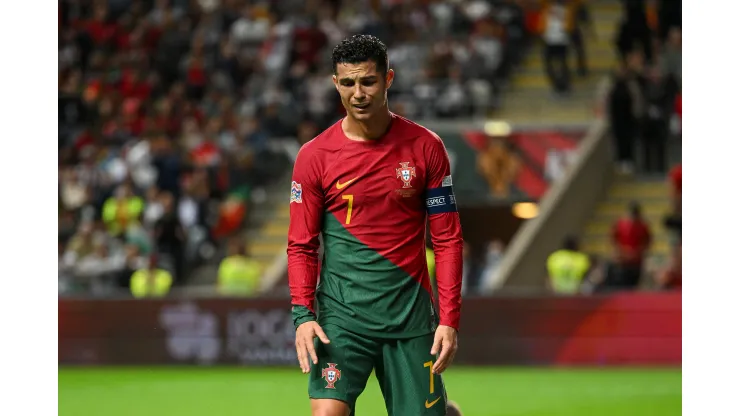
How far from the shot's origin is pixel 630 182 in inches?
852

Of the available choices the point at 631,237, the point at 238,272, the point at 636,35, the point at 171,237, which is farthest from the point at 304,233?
the point at 636,35

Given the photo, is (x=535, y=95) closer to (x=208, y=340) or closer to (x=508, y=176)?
(x=508, y=176)

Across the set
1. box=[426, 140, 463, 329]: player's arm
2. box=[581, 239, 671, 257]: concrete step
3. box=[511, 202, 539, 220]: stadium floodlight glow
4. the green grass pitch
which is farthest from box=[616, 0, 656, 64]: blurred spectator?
box=[426, 140, 463, 329]: player's arm

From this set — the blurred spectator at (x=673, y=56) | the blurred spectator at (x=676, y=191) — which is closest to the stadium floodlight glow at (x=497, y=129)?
the blurred spectator at (x=673, y=56)

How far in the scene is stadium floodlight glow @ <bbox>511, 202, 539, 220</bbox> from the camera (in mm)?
21234

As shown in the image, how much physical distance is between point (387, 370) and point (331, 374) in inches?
10.6

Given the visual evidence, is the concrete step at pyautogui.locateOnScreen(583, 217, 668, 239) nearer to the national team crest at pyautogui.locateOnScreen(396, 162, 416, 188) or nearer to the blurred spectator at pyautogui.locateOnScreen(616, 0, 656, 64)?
the blurred spectator at pyautogui.locateOnScreen(616, 0, 656, 64)

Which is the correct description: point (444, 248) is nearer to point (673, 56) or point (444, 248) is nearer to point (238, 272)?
point (238, 272)

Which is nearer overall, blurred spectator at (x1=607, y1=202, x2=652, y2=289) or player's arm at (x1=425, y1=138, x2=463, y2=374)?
player's arm at (x1=425, y1=138, x2=463, y2=374)

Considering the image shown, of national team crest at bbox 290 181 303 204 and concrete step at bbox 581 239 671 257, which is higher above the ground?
national team crest at bbox 290 181 303 204

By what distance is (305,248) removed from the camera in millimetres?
5953

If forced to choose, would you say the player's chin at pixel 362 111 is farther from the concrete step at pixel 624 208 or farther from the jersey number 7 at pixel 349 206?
the concrete step at pixel 624 208

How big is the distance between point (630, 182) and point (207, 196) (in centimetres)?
694

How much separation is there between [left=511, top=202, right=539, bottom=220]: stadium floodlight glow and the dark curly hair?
50.4 ft
